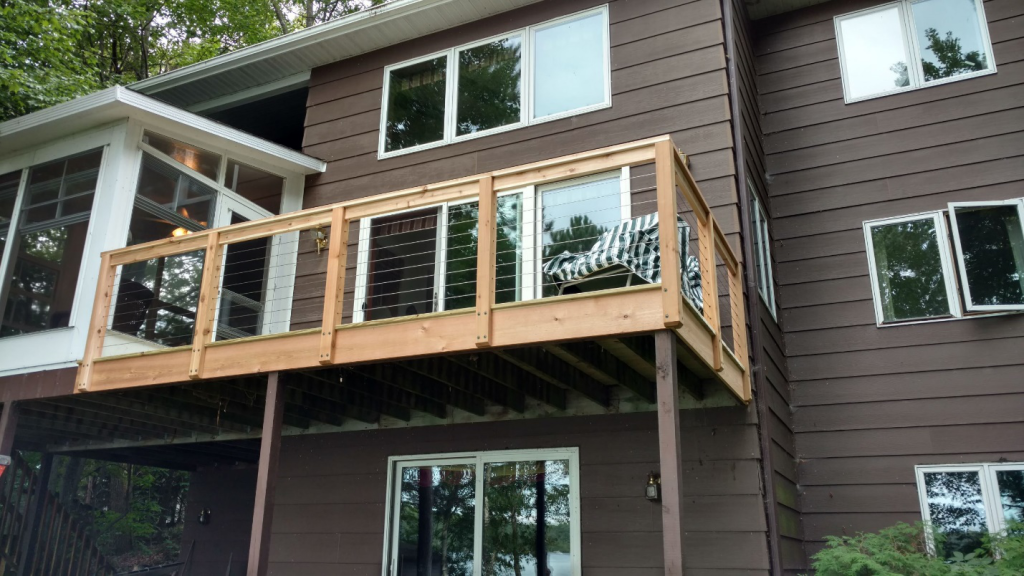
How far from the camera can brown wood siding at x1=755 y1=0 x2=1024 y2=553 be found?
21.1ft

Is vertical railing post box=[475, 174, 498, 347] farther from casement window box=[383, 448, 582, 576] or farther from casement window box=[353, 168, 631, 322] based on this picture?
casement window box=[383, 448, 582, 576]

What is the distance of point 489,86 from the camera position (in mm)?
7750

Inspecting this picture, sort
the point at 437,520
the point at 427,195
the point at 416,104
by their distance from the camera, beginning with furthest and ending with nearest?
the point at 416,104 → the point at 437,520 → the point at 427,195

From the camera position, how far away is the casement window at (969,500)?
6.08 meters

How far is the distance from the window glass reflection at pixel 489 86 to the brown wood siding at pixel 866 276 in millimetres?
2587

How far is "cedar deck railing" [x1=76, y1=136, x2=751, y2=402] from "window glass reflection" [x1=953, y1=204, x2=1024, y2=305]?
2.39 m

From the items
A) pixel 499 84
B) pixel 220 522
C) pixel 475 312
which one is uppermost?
pixel 499 84

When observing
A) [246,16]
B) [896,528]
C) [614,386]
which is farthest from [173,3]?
[896,528]

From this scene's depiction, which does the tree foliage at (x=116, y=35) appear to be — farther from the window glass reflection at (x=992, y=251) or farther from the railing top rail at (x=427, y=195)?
the window glass reflection at (x=992, y=251)

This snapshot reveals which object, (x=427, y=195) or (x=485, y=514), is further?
(x=485, y=514)

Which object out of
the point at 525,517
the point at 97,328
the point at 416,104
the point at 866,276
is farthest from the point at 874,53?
the point at 97,328

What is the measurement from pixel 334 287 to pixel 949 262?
5257 mm

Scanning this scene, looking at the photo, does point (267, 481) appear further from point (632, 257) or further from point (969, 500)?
point (969, 500)

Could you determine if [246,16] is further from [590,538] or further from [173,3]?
[590,538]
